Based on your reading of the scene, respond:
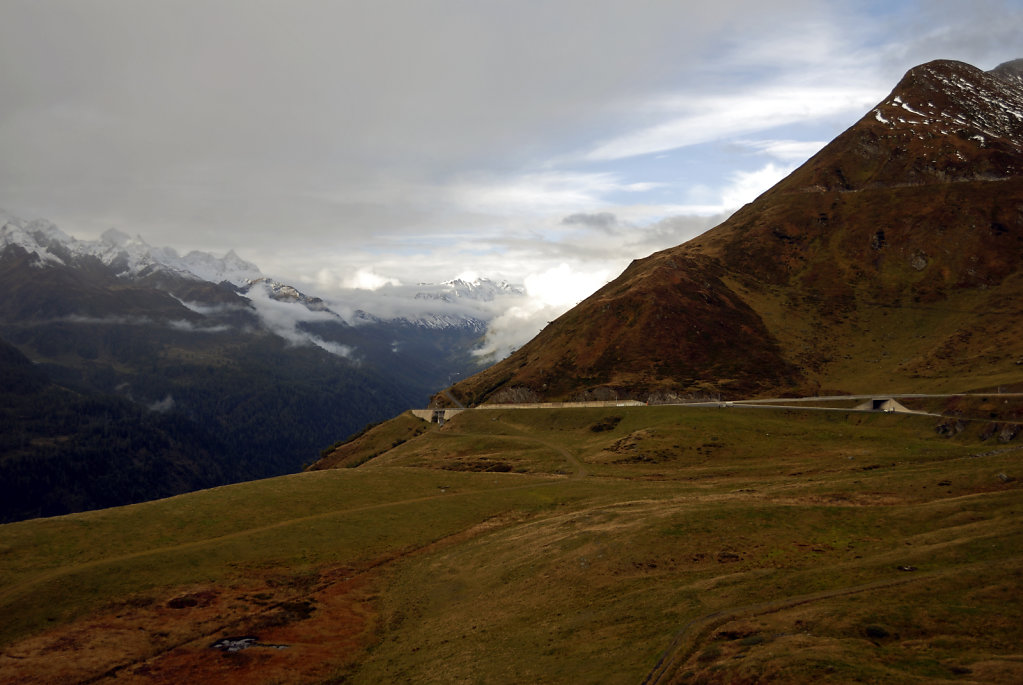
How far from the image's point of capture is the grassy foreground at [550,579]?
35438mm

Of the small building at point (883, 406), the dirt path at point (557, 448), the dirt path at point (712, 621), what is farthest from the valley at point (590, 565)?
the dirt path at point (557, 448)

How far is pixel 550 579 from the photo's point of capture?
2191 inches

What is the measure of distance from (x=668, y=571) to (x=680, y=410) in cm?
8951

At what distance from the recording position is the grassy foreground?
35.4 meters

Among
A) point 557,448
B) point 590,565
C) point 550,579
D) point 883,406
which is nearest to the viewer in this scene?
point 550,579

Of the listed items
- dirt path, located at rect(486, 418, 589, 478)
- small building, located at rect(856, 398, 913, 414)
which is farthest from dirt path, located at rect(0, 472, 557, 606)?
small building, located at rect(856, 398, 913, 414)

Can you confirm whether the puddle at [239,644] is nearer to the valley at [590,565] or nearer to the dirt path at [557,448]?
the valley at [590,565]

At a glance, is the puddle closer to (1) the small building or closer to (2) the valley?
(2) the valley

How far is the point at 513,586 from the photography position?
186ft

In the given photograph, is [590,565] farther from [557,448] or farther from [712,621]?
[557,448]

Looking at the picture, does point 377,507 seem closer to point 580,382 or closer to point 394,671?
point 394,671

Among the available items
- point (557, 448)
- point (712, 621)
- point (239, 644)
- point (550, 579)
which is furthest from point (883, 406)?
point (239, 644)

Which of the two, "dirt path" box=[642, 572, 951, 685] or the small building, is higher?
the small building

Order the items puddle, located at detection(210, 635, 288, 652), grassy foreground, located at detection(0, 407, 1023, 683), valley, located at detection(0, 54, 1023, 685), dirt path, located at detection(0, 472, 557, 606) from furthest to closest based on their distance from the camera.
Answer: dirt path, located at detection(0, 472, 557, 606) → puddle, located at detection(210, 635, 288, 652) → valley, located at detection(0, 54, 1023, 685) → grassy foreground, located at detection(0, 407, 1023, 683)
